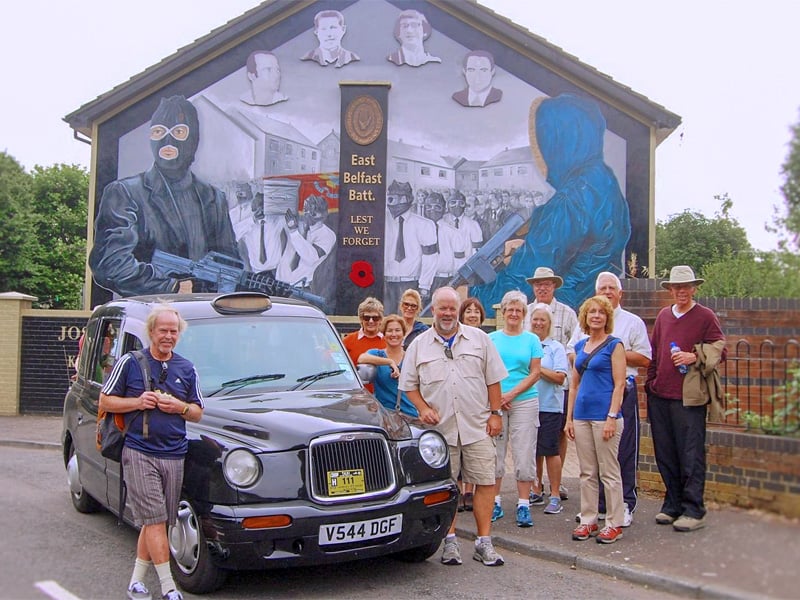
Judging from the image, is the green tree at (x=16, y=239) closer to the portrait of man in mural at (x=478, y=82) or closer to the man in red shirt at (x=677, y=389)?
the portrait of man in mural at (x=478, y=82)

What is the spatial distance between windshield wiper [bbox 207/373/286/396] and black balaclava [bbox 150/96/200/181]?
43.7 ft

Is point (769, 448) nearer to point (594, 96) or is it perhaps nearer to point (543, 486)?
point (543, 486)

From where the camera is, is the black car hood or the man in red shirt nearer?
the black car hood

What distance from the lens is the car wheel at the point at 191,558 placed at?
5168mm

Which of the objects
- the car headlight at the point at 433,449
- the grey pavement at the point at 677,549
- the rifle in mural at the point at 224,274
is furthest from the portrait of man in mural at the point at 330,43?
the car headlight at the point at 433,449

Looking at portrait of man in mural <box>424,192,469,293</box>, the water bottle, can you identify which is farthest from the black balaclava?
the water bottle

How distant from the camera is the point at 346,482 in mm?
5273

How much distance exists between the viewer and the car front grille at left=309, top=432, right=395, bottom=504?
205 inches

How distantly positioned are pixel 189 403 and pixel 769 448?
3.61 meters

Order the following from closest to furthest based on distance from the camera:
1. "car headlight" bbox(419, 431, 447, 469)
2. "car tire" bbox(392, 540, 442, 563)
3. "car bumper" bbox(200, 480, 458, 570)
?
"car bumper" bbox(200, 480, 458, 570) → "car headlight" bbox(419, 431, 447, 469) → "car tire" bbox(392, 540, 442, 563)

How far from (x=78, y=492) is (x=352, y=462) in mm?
3732

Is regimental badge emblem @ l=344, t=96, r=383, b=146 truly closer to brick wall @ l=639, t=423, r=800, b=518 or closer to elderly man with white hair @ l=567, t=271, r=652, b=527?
elderly man with white hair @ l=567, t=271, r=652, b=527

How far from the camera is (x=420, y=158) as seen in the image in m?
18.1

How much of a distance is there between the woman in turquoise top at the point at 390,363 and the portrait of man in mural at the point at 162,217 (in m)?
11.6
